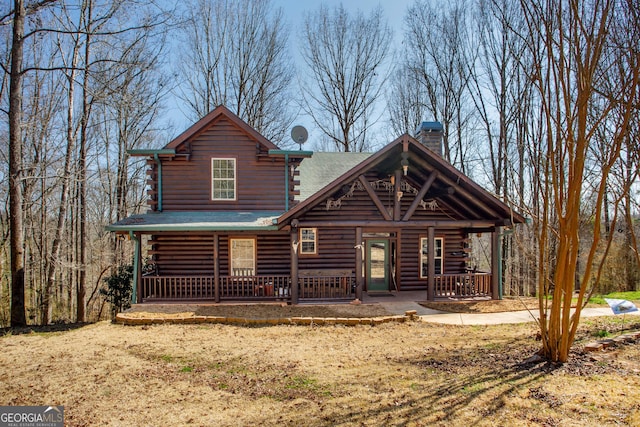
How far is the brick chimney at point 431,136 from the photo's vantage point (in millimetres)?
13898

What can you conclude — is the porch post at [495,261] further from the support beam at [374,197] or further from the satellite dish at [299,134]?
the satellite dish at [299,134]

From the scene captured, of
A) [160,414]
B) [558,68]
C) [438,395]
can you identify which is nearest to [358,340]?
[438,395]

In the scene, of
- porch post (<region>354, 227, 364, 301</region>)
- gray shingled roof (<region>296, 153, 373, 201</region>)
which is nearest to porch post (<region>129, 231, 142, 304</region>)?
gray shingled roof (<region>296, 153, 373, 201</region>)

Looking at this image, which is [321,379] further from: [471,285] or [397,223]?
[471,285]

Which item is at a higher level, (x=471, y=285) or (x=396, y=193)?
(x=396, y=193)

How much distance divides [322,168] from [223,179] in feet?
14.8

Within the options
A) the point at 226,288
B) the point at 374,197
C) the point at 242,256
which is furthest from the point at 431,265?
the point at 226,288

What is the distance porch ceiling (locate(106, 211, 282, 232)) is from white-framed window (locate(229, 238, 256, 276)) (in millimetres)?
1064

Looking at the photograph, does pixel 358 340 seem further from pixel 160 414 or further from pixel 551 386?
pixel 160 414

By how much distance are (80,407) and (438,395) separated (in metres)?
4.84

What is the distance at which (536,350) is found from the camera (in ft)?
21.4

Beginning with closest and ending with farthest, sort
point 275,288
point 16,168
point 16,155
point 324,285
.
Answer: point 16,168 → point 16,155 → point 324,285 → point 275,288

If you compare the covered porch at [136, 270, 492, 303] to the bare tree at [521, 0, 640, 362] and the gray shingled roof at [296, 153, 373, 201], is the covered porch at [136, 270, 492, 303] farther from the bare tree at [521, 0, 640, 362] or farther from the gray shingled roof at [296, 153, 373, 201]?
the bare tree at [521, 0, 640, 362]

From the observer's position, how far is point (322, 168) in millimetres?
15930
